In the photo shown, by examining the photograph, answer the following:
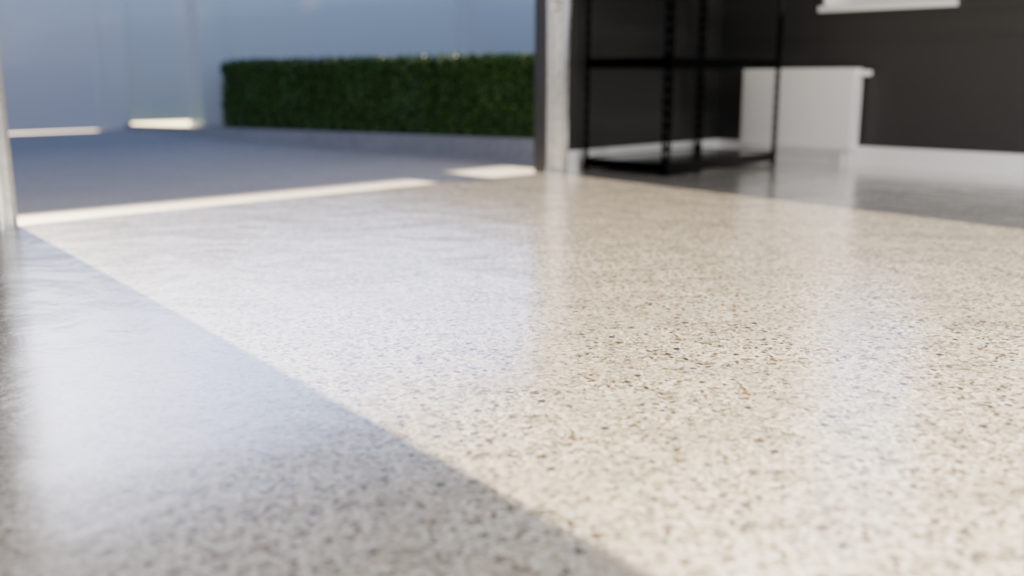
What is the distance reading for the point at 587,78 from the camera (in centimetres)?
501

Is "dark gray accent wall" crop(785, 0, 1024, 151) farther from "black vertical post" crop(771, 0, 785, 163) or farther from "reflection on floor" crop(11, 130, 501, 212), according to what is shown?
"reflection on floor" crop(11, 130, 501, 212)

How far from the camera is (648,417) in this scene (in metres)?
1.33

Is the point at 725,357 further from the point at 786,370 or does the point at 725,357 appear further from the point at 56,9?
the point at 56,9

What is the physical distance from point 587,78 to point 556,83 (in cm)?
17

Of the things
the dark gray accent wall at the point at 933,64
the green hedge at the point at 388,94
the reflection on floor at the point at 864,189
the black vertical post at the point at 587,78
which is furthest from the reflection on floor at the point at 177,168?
the dark gray accent wall at the point at 933,64

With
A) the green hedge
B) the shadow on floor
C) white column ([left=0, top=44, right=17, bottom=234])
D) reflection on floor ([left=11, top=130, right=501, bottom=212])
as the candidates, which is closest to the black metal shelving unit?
reflection on floor ([left=11, top=130, right=501, bottom=212])

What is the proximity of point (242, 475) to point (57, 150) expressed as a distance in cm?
675

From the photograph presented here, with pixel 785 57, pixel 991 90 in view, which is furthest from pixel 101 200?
pixel 991 90

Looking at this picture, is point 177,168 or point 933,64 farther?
point 177,168

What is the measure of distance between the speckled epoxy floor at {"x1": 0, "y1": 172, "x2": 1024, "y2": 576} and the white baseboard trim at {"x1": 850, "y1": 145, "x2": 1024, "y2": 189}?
256 centimetres

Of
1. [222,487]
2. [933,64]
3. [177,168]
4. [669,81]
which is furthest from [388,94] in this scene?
[222,487]

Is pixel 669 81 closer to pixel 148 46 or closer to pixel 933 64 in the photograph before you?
pixel 933 64

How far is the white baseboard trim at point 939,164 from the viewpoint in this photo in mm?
4855

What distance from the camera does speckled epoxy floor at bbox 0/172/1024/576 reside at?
3.22 feet
